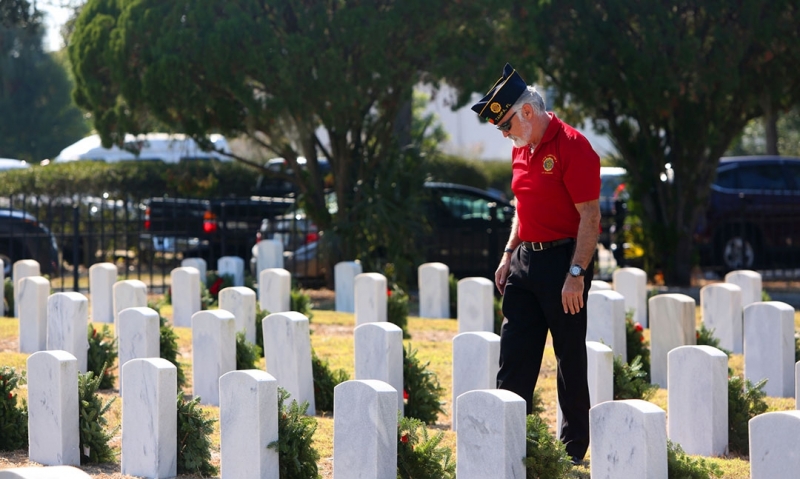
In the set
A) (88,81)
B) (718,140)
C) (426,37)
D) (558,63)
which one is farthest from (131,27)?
(718,140)

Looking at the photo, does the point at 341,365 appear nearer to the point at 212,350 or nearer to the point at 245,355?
the point at 245,355

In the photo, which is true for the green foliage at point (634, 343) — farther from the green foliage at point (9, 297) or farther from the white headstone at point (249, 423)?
the green foliage at point (9, 297)

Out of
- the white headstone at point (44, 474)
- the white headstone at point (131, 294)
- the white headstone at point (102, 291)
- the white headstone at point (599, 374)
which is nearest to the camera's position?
the white headstone at point (44, 474)

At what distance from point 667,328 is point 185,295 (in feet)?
15.6

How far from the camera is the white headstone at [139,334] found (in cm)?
715

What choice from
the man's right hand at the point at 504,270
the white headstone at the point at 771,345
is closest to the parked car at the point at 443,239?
the white headstone at the point at 771,345

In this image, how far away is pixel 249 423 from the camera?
4887 millimetres

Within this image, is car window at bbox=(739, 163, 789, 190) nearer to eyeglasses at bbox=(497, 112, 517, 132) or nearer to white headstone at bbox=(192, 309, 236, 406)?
white headstone at bbox=(192, 309, 236, 406)

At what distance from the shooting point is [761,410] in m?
6.03

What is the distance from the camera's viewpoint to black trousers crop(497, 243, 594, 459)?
5219 millimetres

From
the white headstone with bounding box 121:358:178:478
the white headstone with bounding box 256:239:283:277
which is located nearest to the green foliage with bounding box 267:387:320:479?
the white headstone with bounding box 121:358:178:478

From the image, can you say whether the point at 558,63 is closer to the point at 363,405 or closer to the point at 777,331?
the point at 777,331

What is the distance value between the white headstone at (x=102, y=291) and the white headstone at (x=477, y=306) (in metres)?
3.65

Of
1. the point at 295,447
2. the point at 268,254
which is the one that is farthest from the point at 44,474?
the point at 268,254
